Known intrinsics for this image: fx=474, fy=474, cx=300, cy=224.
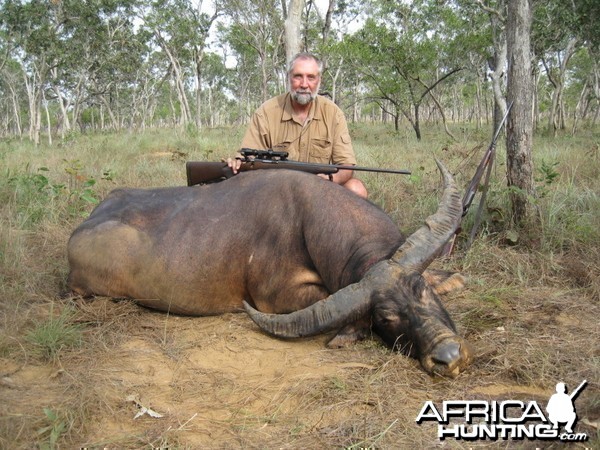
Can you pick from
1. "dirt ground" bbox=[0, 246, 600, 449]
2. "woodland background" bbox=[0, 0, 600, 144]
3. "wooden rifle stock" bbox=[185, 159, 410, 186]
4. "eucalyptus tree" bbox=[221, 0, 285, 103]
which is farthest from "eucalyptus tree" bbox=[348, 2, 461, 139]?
"dirt ground" bbox=[0, 246, 600, 449]

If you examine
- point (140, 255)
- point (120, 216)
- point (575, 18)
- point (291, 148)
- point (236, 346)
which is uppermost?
point (575, 18)

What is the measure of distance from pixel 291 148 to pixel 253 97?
47738mm

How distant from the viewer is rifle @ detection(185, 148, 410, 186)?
402 cm

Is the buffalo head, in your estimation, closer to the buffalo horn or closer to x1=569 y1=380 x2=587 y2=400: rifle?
the buffalo horn

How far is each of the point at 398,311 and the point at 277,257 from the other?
1.05 meters

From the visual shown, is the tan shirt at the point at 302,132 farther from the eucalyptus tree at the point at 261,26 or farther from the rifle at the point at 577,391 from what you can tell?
the eucalyptus tree at the point at 261,26

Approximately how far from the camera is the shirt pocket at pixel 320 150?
5.09 metres

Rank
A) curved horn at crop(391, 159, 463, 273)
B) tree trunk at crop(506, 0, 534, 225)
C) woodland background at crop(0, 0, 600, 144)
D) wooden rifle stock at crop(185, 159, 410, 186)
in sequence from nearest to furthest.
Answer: curved horn at crop(391, 159, 463, 273) < wooden rifle stock at crop(185, 159, 410, 186) < tree trunk at crop(506, 0, 534, 225) < woodland background at crop(0, 0, 600, 144)

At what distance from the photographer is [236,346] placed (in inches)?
117

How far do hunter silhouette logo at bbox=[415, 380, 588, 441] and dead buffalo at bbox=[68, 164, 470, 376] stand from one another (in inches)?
9.6

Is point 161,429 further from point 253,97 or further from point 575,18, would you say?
point 253,97

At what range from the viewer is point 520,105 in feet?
13.9

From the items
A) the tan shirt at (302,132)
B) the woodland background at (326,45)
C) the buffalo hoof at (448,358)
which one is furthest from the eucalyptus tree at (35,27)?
the buffalo hoof at (448,358)

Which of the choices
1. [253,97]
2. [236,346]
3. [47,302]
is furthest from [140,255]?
[253,97]
